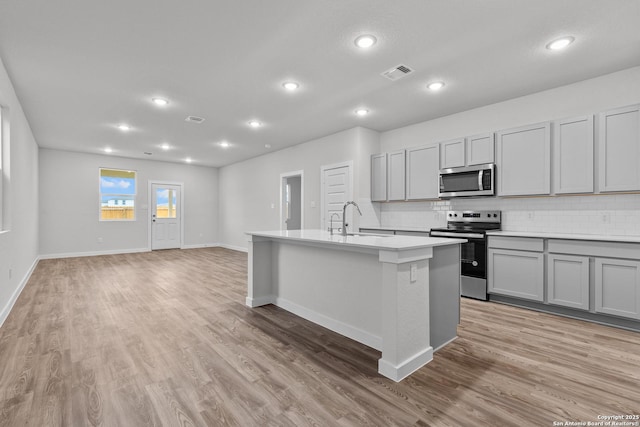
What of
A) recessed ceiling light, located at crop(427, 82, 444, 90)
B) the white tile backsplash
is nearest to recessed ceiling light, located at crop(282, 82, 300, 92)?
recessed ceiling light, located at crop(427, 82, 444, 90)

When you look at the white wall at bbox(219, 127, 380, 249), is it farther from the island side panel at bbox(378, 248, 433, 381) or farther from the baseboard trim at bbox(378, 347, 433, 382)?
the baseboard trim at bbox(378, 347, 433, 382)

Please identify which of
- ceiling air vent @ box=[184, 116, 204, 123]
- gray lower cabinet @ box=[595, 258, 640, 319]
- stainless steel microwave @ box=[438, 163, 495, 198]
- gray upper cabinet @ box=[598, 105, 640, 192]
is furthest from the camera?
ceiling air vent @ box=[184, 116, 204, 123]

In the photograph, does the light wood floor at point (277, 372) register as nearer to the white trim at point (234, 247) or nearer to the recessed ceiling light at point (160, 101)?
the recessed ceiling light at point (160, 101)

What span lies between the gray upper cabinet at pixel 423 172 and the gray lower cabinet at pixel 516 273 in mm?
1372

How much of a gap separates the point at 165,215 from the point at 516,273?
9056 millimetres

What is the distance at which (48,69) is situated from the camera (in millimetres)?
3389

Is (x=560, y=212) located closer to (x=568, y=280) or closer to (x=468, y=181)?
(x=568, y=280)

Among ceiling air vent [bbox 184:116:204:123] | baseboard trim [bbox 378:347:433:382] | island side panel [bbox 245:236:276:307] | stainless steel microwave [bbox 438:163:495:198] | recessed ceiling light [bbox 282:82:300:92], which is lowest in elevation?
baseboard trim [bbox 378:347:433:382]

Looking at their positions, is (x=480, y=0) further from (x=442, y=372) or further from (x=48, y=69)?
(x=48, y=69)

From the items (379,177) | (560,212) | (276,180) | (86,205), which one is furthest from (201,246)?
(560,212)

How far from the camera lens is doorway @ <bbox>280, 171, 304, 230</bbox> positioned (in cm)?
737

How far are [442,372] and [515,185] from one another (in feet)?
9.34

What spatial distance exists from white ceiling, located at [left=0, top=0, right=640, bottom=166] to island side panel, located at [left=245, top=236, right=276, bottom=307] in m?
1.98

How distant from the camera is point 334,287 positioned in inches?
117
